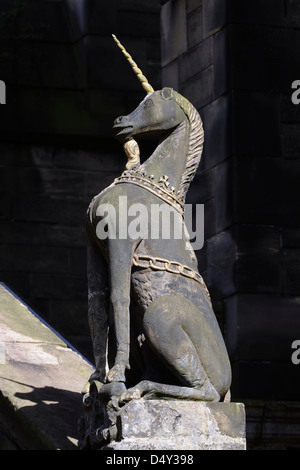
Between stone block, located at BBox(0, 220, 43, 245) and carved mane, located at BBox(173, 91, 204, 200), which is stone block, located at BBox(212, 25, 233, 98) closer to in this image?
stone block, located at BBox(0, 220, 43, 245)

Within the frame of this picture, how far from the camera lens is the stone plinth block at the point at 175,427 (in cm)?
603

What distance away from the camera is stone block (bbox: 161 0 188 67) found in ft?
38.9

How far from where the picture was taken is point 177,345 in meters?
6.27

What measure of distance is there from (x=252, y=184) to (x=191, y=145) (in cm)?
A: 400

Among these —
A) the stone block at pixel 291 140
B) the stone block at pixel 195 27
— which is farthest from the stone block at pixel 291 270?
the stone block at pixel 195 27

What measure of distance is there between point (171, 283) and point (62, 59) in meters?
8.98

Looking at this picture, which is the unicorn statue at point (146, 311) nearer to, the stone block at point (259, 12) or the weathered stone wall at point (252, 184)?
the weathered stone wall at point (252, 184)

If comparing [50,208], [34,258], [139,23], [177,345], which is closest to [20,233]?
[34,258]

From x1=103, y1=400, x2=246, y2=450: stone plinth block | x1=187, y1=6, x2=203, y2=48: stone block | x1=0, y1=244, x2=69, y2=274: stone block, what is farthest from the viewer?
x1=0, y1=244, x2=69, y2=274: stone block

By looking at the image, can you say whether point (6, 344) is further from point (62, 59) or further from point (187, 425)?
point (62, 59)

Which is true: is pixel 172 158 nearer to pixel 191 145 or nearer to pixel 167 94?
pixel 191 145

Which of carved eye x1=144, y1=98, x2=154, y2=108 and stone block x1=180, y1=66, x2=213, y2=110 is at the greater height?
stone block x1=180, y1=66, x2=213, y2=110

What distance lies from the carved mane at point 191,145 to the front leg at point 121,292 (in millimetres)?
536

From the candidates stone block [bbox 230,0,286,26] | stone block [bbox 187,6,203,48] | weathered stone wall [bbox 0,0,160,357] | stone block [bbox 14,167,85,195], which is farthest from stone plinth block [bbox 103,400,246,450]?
stone block [bbox 14,167,85,195]
